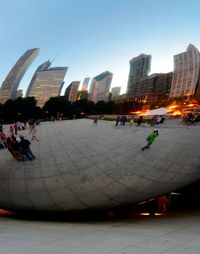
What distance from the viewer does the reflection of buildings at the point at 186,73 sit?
6.99 meters

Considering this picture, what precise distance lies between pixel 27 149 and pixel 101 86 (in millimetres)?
2441

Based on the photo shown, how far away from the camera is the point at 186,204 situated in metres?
10.1

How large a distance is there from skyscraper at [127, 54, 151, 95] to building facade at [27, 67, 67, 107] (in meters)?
1.72

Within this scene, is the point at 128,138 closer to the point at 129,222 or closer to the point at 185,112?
the point at 185,112

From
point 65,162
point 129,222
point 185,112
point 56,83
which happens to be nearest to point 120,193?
point 129,222

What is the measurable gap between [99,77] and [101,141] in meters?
1.73

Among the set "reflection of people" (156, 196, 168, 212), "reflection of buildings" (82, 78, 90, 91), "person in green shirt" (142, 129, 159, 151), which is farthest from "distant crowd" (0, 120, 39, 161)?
"reflection of people" (156, 196, 168, 212)

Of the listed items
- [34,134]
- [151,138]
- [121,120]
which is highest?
[121,120]

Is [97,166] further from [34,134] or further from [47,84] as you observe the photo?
[47,84]

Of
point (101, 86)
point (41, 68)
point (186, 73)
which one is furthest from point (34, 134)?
point (186, 73)

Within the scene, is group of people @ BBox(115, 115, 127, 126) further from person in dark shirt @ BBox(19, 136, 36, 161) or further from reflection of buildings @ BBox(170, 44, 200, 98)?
person in dark shirt @ BBox(19, 136, 36, 161)

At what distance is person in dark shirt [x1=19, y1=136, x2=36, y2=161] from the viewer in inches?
293

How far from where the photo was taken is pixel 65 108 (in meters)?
8.24

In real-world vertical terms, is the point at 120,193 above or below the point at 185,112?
below
